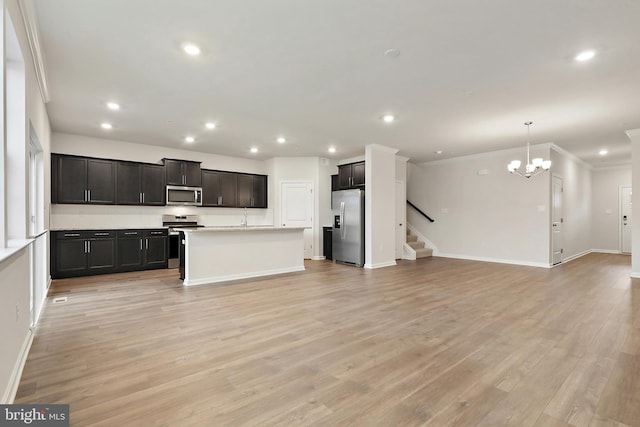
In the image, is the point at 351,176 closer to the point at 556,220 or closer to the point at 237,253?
the point at 237,253

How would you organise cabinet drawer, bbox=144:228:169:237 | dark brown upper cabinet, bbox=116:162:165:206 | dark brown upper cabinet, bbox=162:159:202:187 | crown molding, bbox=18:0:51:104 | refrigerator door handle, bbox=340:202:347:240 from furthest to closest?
1. refrigerator door handle, bbox=340:202:347:240
2. dark brown upper cabinet, bbox=162:159:202:187
3. cabinet drawer, bbox=144:228:169:237
4. dark brown upper cabinet, bbox=116:162:165:206
5. crown molding, bbox=18:0:51:104

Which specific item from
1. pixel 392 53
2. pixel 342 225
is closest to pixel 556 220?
pixel 342 225

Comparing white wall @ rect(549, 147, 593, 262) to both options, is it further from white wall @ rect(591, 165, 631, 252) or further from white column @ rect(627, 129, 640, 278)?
white column @ rect(627, 129, 640, 278)

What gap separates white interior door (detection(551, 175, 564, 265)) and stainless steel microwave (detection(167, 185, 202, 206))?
26.5 feet

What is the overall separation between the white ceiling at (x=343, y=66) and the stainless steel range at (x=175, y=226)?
213 cm

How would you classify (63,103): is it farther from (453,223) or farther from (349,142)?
(453,223)

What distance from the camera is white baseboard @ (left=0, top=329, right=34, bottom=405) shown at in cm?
184

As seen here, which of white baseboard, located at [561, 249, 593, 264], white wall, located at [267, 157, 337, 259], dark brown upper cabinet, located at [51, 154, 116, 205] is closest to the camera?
dark brown upper cabinet, located at [51, 154, 116, 205]

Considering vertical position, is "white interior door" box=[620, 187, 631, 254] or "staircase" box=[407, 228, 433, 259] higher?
"white interior door" box=[620, 187, 631, 254]

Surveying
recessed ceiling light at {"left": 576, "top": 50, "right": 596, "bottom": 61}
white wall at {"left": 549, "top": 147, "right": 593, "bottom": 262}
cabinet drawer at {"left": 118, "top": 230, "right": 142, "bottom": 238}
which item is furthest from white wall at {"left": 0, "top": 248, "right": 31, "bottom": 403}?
white wall at {"left": 549, "top": 147, "right": 593, "bottom": 262}

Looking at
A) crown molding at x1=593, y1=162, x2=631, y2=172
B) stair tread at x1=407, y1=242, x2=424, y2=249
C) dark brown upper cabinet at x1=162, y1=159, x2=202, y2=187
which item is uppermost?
crown molding at x1=593, y1=162, x2=631, y2=172

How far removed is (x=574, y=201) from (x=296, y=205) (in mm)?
7593

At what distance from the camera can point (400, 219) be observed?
846 centimetres

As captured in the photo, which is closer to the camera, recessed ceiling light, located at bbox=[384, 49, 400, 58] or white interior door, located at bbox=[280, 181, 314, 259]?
recessed ceiling light, located at bbox=[384, 49, 400, 58]
